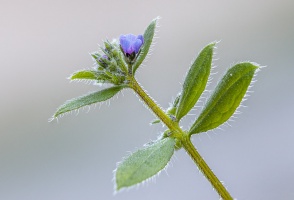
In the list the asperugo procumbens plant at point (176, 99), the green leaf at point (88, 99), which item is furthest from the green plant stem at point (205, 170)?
the green leaf at point (88, 99)

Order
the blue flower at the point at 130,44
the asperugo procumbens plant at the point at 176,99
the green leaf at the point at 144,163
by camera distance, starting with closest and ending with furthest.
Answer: the green leaf at the point at 144,163, the asperugo procumbens plant at the point at 176,99, the blue flower at the point at 130,44

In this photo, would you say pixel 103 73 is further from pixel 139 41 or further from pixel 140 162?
pixel 140 162

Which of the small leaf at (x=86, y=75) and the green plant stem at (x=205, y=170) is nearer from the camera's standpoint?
the green plant stem at (x=205, y=170)

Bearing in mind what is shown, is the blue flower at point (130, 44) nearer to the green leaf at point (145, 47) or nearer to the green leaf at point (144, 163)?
the green leaf at point (145, 47)

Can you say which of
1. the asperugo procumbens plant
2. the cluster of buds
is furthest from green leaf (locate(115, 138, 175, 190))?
the cluster of buds

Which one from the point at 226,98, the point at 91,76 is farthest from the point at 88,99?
the point at 226,98

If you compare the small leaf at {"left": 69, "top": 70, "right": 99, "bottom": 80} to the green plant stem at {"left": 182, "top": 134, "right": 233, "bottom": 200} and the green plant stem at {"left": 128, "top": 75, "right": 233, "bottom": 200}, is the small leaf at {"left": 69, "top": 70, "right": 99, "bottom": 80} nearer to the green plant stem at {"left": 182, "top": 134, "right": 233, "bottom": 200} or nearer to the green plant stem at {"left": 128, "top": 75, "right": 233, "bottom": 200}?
the green plant stem at {"left": 128, "top": 75, "right": 233, "bottom": 200}

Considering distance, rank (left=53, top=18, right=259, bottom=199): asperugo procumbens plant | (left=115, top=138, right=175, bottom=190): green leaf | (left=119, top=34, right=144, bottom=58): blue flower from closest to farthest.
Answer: (left=115, top=138, right=175, bottom=190): green leaf < (left=53, top=18, right=259, bottom=199): asperugo procumbens plant < (left=119, top=34, right=144, bottom=58): blue flower

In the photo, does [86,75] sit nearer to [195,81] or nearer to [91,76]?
[91,76]
